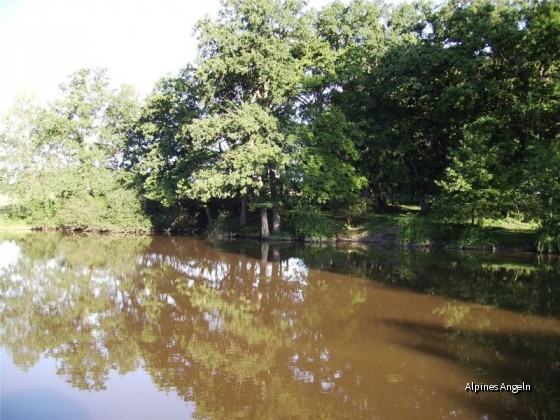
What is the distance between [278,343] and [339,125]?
937 inches

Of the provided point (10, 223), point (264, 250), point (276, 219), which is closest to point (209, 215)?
point (276, 219)

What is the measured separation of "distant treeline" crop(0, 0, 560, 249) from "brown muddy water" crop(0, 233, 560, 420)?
10.9m

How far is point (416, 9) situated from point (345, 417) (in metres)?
36.1

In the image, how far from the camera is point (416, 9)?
36.2 meters

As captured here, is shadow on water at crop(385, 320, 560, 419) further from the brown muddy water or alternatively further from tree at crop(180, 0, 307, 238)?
tree at crop(180, 0, 307, 238)

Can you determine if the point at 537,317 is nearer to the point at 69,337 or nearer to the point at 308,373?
the point at 308,373

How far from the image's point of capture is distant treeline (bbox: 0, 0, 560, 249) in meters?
26.1

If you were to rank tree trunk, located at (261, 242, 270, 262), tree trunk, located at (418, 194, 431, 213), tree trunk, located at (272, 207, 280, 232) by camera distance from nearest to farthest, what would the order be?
tree trunk, located at (261, 242, 270, 262) < tree trunk, located at (272, 207, 280, 232) < tree trunk, located at (418, 194, 431, 213)

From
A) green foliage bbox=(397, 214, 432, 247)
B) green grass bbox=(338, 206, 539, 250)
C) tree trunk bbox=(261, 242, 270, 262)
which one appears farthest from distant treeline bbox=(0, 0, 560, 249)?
tree trunk bbox=(261, 242, 270, 262)

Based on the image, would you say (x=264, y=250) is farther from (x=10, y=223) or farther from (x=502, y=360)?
(x=10, y=223)

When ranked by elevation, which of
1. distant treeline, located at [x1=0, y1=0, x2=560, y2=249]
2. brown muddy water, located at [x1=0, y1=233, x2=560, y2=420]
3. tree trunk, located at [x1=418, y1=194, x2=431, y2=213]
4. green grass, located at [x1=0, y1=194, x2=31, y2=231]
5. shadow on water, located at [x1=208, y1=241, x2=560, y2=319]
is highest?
distant treeline, located at [x1=0, y1=0, x2=560, y2=249]

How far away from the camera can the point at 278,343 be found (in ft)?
30.4

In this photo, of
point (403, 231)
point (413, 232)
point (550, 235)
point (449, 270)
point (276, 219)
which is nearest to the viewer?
point (449, 270)

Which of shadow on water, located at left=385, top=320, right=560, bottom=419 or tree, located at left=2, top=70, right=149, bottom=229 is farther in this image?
tree, located at left=2, top=70, right=149, bottom=229
